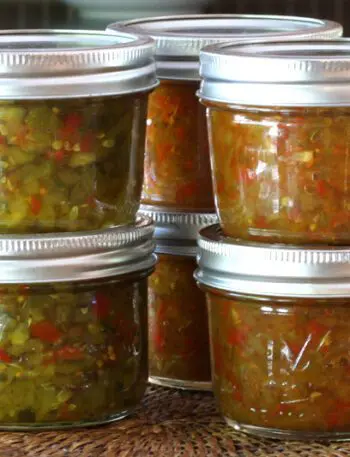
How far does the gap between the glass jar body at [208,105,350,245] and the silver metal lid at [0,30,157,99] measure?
10 centimetres

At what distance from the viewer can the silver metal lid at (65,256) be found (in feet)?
4.42

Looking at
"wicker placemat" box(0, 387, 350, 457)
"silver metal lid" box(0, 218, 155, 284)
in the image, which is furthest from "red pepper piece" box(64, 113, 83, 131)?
"wicker placemat" box(0, 387, 350, 457)

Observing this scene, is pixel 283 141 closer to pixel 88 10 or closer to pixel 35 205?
pixel 35 205

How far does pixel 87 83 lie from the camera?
1.33 meters

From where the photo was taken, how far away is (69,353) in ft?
4.50

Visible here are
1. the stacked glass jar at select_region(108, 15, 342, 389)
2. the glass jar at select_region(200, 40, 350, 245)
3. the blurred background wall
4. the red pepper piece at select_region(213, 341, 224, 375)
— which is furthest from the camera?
the blurred background wall

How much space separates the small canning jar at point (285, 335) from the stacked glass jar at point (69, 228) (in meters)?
0.12

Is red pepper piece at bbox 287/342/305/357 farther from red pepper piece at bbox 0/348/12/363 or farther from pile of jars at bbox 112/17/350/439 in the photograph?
red pepper piece at bbox 0/348/12/363

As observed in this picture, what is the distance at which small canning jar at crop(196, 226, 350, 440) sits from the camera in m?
1.32

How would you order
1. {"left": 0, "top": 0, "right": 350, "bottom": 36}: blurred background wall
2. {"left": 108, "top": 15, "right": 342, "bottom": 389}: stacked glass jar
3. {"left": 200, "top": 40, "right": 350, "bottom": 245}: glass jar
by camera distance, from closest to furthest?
{"left": 200, "top": 40, "right": 350, "bottom": 245}: glass jar, {"left": 108, "top": 15, "right": 342, "bottom": 389}: stacked glass jar, {"left": 0, "top": 0, "right": 350, "bottom": 36}: blurred background wall

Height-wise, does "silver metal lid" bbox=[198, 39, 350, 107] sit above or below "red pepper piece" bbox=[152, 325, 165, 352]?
above

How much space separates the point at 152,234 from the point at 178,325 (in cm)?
16

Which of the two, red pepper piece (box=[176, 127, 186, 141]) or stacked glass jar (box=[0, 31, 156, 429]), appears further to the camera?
red pepper piece (box=[176, 127, 186, 141])

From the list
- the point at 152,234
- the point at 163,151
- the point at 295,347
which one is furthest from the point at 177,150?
the point at 295,347
